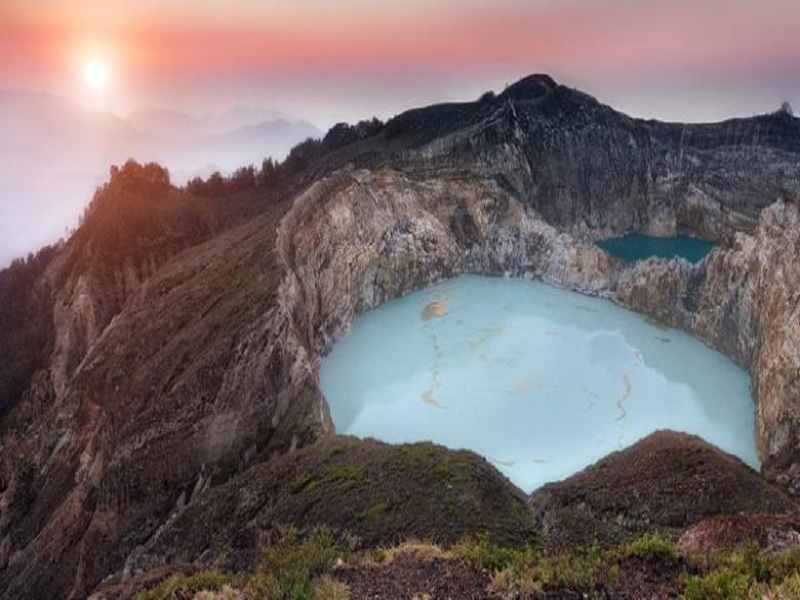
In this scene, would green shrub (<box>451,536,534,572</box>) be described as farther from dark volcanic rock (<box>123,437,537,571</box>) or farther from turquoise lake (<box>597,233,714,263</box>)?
turquoise lake (<box>597,233,714,263</box>)

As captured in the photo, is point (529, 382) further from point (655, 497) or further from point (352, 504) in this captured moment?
point (352, 504)

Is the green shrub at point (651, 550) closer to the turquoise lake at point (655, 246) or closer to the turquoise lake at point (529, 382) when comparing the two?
the turquoise lake at point (529, 382)

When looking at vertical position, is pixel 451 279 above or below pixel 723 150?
below

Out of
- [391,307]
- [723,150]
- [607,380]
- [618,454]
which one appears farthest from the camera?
[723,150]

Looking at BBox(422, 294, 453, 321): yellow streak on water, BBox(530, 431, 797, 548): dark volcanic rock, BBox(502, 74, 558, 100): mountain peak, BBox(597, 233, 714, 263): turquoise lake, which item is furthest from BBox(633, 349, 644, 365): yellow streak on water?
BBox(502, 74, 558, 100): mountain peak

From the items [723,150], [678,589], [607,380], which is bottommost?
[607,380]

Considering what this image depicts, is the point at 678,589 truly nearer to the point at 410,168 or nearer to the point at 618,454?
the point at 618,454

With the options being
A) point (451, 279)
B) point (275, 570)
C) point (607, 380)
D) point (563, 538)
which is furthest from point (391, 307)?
point (275, 570)
